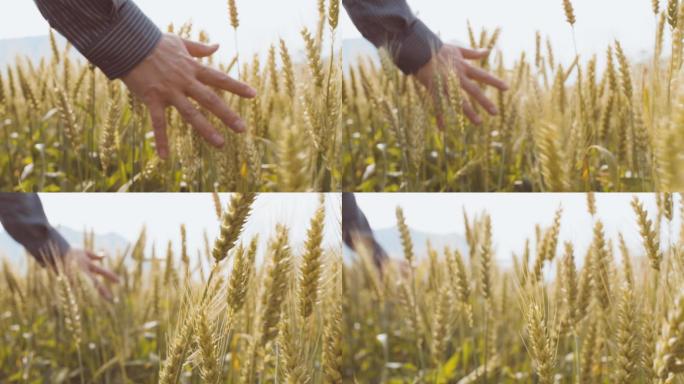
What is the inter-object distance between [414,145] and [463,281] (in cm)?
29

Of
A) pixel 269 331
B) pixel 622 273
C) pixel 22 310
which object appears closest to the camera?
pixel 269 331

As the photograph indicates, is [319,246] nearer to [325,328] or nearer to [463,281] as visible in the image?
[325,328]

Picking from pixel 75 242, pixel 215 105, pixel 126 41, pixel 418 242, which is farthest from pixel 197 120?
pixel 418 242

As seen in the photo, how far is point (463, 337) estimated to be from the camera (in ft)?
5.12

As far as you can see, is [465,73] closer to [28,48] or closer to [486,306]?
[486,306]

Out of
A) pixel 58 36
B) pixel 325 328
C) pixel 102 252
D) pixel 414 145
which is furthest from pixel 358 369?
pixel 58 36

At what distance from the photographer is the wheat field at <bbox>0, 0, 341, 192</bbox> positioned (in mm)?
1473

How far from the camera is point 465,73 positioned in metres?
1.50

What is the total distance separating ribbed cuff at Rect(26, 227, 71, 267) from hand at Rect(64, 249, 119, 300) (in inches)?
0.6

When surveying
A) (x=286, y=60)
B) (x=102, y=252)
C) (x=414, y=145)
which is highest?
(x=286, y=60)

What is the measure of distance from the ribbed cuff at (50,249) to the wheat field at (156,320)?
25 millimetres

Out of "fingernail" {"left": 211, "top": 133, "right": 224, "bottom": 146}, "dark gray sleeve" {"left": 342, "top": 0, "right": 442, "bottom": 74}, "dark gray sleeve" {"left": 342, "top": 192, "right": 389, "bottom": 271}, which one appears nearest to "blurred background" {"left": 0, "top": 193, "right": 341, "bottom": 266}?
"fingernail" {"left": 211, "top": 133, "right": 224, "bottom": 146}

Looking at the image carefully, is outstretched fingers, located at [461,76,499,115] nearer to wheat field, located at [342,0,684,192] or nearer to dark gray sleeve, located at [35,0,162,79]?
wheat field, located at [342,0,684,192]

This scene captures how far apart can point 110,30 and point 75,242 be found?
1.44 ft
